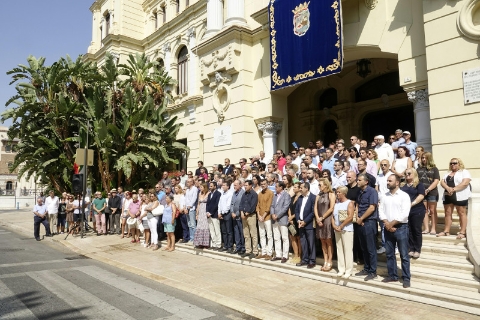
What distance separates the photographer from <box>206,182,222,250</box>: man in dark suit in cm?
1010

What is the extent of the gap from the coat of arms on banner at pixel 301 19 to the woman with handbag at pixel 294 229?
7.23 m

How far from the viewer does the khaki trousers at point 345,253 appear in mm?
7008

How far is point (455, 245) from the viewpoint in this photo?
7.01 m

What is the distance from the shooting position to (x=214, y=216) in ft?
33.3

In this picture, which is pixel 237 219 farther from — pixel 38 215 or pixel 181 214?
pixel 38 215

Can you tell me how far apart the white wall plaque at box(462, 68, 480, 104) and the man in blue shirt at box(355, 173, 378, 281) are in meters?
4.33

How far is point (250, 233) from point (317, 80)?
1108 centimetres

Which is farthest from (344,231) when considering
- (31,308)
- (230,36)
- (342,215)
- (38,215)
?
(38,215)

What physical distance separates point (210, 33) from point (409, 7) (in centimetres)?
907

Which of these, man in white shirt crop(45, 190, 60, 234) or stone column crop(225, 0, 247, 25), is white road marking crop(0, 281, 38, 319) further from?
stone column crop(225, 0, 247, 25)

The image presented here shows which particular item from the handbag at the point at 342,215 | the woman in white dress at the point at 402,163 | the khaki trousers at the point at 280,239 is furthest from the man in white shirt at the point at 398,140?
the khaki trousers at the point at 280,239

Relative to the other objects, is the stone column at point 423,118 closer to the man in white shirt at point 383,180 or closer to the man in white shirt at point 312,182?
the man in white shirt at point 383,180

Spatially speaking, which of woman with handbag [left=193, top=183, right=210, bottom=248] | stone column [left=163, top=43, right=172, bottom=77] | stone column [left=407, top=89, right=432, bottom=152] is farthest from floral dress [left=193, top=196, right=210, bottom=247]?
stone column [left=163, top=43, right=172, bottom=77]

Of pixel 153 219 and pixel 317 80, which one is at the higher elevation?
pixel 317 80
